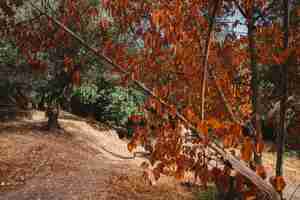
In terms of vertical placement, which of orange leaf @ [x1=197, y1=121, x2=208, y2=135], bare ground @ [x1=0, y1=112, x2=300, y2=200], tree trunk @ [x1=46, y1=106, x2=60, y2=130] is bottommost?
bare ground @ [x1=0, y1=112, x2=300, y2=200]

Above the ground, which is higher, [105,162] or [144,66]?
[144,66]

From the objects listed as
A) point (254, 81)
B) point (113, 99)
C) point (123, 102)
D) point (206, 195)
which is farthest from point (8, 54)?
point (254, 81)

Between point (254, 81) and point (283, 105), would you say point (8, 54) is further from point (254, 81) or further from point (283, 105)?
point (283, 105)

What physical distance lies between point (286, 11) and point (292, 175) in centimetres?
944

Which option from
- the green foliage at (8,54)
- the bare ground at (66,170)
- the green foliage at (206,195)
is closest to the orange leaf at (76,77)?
the bare ground at (66,170)

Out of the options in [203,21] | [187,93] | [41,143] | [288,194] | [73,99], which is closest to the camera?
[203,21]

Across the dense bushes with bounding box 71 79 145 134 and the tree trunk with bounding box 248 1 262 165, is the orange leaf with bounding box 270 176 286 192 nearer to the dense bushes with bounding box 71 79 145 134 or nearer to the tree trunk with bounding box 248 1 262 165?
the tree trunk with bounding box 248 1 262 165

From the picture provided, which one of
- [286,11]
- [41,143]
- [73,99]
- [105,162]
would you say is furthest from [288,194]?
[73,99]

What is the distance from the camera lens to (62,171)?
253 inches

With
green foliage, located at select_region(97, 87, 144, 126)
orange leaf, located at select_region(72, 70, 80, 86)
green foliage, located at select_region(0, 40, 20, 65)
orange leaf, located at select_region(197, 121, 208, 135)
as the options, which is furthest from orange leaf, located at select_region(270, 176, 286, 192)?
green foliage, located at select_region(97, 87, 144, 126)

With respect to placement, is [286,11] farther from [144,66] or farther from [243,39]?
[144,66]

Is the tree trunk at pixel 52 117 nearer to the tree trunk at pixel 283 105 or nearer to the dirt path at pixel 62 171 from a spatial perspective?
the dirt path at pixel 62 171

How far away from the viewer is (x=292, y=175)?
10.6m

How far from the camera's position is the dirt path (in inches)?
209
